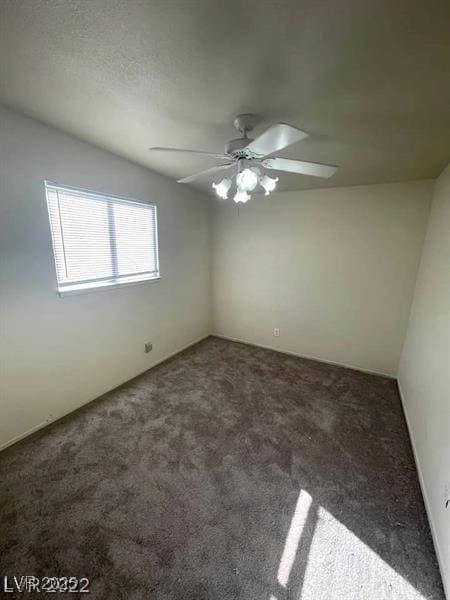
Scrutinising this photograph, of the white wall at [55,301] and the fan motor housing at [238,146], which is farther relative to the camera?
the white wall at [55,301]

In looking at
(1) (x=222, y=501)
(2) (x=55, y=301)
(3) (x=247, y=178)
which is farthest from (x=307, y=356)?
(2) (x=55, y=301)

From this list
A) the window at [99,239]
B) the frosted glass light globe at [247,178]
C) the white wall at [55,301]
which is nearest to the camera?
the frosted glass light globe at [247,178]

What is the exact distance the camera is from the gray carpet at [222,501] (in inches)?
44.8

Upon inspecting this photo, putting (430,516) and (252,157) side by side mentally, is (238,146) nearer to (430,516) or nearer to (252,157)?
(252,157)

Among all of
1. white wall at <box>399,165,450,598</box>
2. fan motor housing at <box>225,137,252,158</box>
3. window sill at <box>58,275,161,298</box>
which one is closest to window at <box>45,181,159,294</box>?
window sill at <box>58,275,161,298</box>

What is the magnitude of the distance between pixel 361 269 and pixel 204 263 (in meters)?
2.13

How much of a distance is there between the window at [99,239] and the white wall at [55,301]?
9 centimetres

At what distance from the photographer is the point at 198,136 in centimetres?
173

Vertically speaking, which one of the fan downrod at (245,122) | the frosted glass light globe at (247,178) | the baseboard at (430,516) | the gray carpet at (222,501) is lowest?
the gray carpet at (222,501)

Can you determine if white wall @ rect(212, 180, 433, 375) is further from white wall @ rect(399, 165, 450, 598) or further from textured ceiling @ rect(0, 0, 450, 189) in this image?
textured ceiling @ rect(0, 0, 450, 189)

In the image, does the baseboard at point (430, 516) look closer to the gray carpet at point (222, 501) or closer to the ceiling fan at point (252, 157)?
the gray carpet at point (222, 501)

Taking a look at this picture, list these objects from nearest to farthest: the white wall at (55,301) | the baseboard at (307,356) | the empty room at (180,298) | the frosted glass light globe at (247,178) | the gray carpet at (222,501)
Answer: the empty room at (180,298), the gray carpet at (222,501), the frosted glass light globe at (247,178), the white wall at (55,301), the baseboard at (307,356)

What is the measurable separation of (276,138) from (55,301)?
2002 mm

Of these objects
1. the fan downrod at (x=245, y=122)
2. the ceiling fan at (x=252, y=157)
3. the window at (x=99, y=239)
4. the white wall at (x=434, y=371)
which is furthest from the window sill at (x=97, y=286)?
the white wall at (x=434, y=371)
